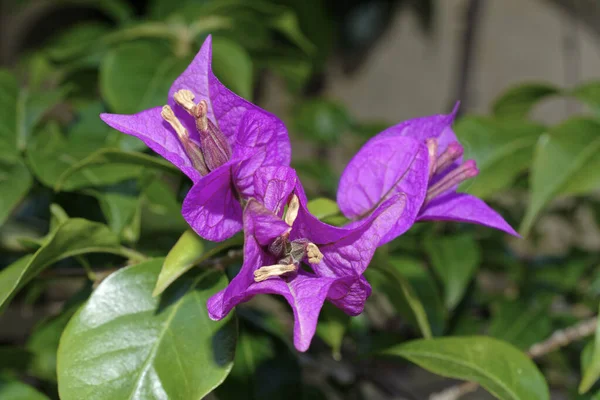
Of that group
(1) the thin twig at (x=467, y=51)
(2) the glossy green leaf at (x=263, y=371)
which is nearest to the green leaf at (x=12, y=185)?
(2) the glossy green leaf at (x=263, y=371)

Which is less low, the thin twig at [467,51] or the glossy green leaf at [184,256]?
the glossy green leaf at [184,256]

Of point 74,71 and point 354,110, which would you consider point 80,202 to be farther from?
point 354,110

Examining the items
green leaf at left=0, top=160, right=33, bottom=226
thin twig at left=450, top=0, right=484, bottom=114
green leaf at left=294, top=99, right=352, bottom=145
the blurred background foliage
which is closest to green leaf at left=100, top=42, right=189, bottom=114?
the blurred background foliage

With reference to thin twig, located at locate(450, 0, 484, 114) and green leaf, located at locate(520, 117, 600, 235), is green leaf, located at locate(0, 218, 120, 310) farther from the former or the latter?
thin twig, located at locate(450, 0, 484, 114)

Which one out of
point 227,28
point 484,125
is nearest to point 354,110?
point 227,28

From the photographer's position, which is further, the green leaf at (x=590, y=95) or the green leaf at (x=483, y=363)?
the green leaf at (x=590, y=95)

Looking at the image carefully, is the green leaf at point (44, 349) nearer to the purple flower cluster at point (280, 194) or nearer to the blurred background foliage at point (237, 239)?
the blurred background foliage at point (237, 239)
